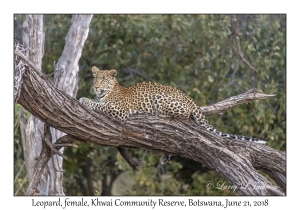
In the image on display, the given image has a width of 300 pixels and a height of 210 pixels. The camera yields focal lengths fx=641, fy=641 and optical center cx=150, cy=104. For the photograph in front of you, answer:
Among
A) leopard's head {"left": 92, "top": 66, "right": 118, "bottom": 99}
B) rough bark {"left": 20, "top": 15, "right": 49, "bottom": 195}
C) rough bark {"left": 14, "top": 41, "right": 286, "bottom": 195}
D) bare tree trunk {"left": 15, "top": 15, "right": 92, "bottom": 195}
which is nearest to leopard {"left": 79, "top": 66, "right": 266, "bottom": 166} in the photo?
leopard's head {"left": 92, "top": 66, "right": 118, "bottom": 99}

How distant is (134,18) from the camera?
39.9 ft

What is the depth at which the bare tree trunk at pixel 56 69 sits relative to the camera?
9.50 m

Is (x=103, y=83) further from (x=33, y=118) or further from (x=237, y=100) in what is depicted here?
(x=33, y=118)

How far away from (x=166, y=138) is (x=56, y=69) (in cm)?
274

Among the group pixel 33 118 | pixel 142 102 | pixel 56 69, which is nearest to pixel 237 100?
pixel 142 102

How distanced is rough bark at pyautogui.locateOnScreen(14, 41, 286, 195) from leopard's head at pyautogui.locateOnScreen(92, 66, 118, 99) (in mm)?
695

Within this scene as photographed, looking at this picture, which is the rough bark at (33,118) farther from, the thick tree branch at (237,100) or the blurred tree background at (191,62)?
the thick tree branch at (237,100)

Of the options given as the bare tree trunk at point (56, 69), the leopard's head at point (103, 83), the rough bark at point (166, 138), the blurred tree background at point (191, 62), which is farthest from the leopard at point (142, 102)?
the blurred tree background at point (191, 62)

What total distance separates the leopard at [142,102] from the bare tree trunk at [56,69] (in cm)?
142

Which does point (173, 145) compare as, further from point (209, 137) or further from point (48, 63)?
point (48, 63)

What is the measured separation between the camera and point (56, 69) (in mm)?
9523

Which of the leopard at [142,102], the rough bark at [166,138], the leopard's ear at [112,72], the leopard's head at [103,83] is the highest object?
the leopard's ear at [112,72]
